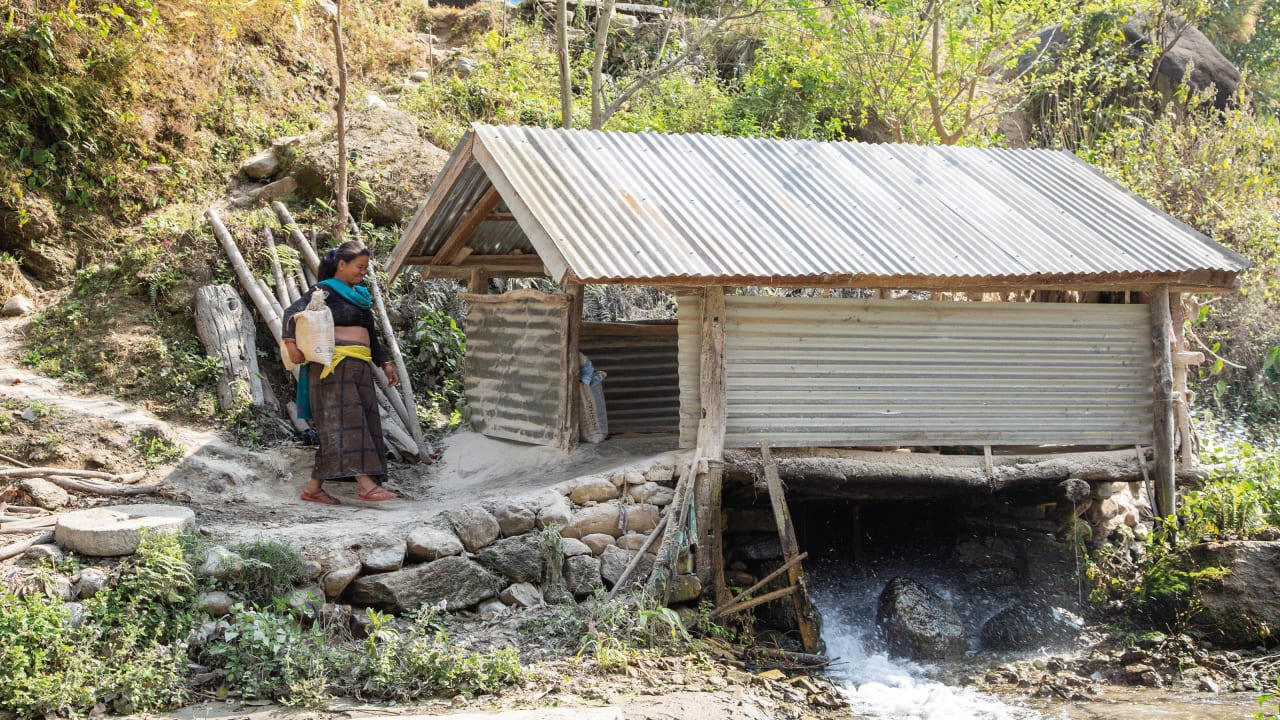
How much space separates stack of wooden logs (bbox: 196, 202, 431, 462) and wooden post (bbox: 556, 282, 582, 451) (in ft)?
5.87

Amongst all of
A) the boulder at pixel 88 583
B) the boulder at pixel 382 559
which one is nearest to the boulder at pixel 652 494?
the boulder at pixel 382 559

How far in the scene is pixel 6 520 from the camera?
6559mm

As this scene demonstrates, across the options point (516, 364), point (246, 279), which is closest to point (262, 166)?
point (246, 279)

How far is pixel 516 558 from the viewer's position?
7.01 meters

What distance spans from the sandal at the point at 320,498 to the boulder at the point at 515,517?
5.37 ft

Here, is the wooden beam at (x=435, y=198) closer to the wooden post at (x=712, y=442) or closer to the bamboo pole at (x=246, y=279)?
the bamboo pole at (x=246, y=279)

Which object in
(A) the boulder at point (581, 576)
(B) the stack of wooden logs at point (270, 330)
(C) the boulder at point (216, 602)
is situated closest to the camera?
(C) the boulder at point (216, 602)

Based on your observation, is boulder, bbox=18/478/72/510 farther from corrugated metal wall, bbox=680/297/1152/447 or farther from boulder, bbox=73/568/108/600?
corrugated metal wall, bbox=680/297/1152/447

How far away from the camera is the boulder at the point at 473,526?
6930 millimetres

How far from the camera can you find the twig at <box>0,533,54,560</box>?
5.92 meters

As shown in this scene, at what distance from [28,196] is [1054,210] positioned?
33.7ft

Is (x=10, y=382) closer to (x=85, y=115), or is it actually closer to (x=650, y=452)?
(x=85, y=115)


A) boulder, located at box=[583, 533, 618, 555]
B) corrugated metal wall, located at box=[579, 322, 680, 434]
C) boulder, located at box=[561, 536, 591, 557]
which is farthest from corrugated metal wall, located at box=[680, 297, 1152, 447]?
corrugated metal wall, located at box=[579, 322, 680, 434]

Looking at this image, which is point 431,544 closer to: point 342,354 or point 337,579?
point 337,579
